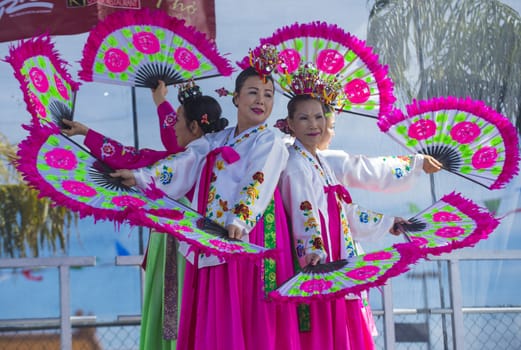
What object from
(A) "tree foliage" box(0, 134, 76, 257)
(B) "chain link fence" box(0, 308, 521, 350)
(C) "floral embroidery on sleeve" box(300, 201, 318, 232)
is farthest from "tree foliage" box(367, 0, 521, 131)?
(C) "floral embroidery on sleeve" box(300, 201, 318, 232)

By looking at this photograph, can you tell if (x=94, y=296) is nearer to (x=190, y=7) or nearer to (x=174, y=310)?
(x=174, y=310)

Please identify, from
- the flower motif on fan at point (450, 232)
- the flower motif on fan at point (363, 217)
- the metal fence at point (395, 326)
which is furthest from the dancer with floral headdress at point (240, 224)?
the metal fence at point (395, 326)

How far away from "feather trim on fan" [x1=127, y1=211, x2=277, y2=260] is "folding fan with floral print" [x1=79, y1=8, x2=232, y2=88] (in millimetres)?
759

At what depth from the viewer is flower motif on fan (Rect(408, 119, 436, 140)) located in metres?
4.17

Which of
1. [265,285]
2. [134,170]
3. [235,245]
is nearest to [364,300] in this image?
[265,285]

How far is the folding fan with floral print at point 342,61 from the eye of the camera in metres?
4.19

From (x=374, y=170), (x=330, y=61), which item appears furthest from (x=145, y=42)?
(x=374, y=170)

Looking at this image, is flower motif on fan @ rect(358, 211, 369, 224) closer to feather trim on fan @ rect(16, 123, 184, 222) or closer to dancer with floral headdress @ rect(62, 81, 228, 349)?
dancer with floral headdress @ rect(62, 81, 228, 349)

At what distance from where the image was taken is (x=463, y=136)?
13.6 feet

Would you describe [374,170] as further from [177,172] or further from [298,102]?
[177,172]

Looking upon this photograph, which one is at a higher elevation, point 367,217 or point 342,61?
point 342,61

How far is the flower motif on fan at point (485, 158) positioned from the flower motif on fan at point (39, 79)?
5.93ft

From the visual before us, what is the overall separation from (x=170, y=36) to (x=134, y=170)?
67 centimetres

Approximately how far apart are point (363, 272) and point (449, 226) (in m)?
0.56
